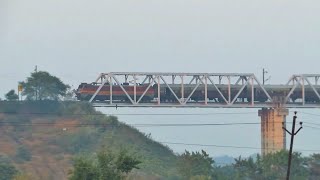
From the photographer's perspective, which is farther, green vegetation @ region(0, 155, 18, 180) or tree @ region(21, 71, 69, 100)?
tree @ region(21, 71, 69, 100)

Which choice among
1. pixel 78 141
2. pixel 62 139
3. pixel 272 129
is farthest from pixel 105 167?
pixel 272 129

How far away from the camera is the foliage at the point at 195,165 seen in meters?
110

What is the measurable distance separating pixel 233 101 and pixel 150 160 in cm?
2239

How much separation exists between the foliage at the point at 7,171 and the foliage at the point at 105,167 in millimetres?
21495

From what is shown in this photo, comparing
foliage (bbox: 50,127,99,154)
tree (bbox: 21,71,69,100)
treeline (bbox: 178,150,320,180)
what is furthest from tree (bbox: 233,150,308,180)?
tree (bbox: 21,71,69,100)

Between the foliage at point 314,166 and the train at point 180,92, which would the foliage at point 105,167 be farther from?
the train at point 180,92

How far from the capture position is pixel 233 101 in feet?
459

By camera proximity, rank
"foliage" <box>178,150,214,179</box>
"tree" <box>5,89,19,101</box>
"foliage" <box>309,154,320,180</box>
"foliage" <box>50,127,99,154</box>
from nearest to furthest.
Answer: "foliage" <box>178,150,214,179</box>
"foliage" <box>309,154,320,180</box>
"foliage" <box>50,127,99,154</box>
"tree" <box>5,89,19,101</box>

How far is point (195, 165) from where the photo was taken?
111500mm

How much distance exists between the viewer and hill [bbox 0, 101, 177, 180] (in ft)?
382

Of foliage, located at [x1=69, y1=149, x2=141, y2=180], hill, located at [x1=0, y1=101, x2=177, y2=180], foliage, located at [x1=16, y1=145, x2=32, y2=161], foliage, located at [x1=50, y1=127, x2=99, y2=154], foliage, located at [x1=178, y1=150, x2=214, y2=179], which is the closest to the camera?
foliage, located at [x1=69, y1=149, x2=141, y2=180]

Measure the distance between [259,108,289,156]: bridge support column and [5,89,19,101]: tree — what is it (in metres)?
35.7

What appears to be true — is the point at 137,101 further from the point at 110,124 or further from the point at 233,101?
the point at 233,101

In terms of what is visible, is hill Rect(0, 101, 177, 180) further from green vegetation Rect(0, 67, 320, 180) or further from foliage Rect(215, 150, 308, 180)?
foliage Rect(215, 150, 308, 180)
